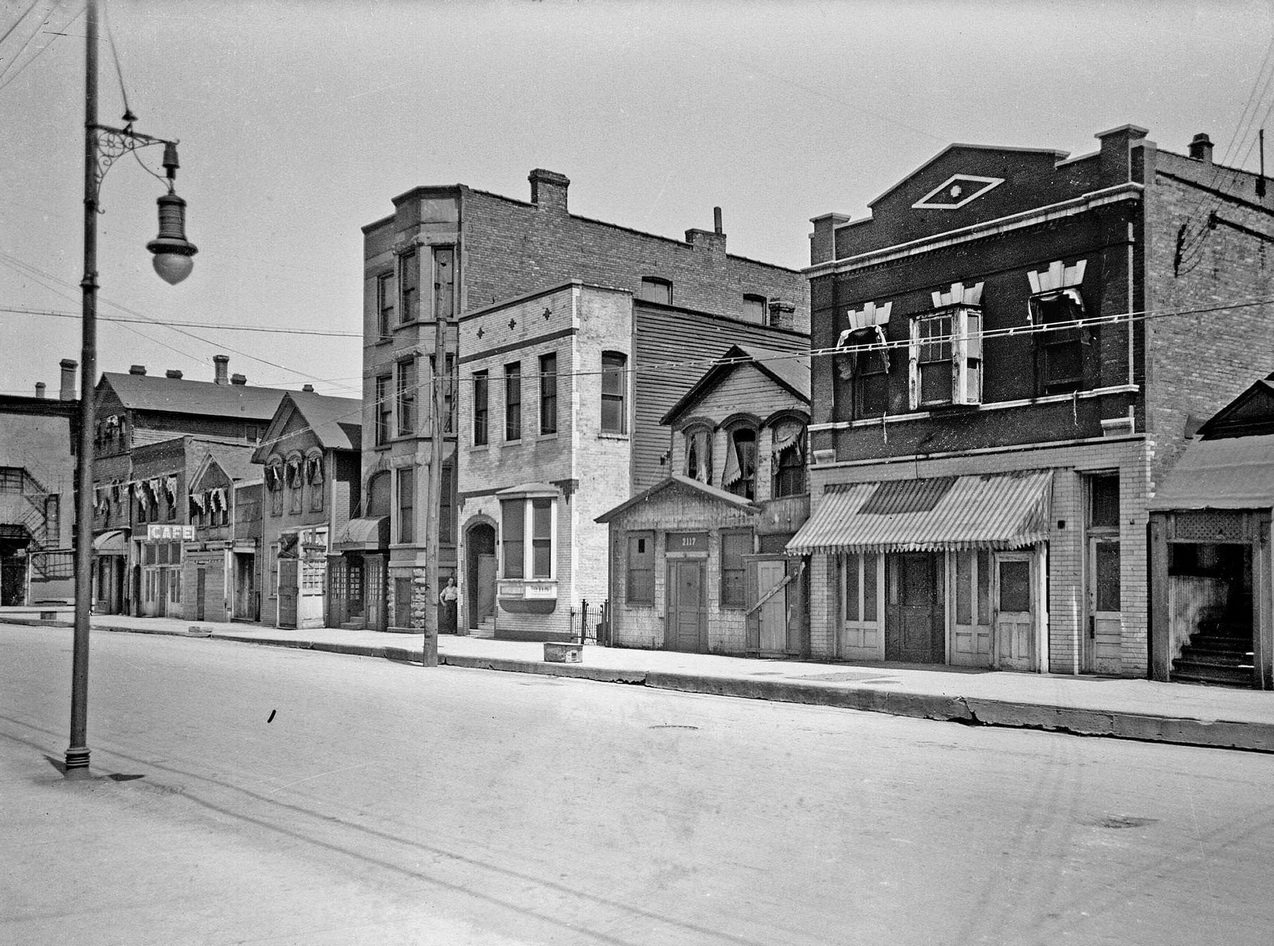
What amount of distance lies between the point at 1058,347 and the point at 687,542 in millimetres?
10119

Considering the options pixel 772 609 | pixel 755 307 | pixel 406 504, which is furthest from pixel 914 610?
pixel 755 307

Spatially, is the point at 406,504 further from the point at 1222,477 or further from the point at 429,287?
the point at 1222,477

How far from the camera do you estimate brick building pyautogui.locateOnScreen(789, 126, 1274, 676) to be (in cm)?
2017

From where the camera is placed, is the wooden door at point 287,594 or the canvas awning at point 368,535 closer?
the canvas awning at point 368,535

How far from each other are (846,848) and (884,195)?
18.4m

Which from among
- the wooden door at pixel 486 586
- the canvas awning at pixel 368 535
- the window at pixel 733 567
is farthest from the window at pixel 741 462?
the canvas awning at pixel 368 535

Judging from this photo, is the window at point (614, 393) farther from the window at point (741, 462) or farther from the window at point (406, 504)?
the window at point (406, 504)

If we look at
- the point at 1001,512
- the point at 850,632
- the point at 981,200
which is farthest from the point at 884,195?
the point at 850,632

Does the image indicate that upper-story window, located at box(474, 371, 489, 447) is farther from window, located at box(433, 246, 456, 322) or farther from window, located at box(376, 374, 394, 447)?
window, located at box(376, 374, 394, 447)

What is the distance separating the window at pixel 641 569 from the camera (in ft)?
96.2

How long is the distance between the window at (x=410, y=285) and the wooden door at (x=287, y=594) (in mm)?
10724

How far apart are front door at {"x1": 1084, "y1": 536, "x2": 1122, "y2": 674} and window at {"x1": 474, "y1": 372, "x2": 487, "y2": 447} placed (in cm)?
1940

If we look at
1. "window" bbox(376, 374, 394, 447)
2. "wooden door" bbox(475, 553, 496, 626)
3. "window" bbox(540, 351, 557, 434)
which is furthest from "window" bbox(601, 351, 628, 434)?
"window" bbox(376, 374, 394, 447)

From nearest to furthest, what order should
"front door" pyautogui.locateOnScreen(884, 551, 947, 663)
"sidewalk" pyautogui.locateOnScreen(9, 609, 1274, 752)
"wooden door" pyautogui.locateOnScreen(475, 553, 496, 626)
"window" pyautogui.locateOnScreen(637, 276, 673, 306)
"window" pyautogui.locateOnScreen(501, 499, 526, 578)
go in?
"sidewalk" pyautogui.locateOnScreen(9, 609, 1274, 752), "front door" pyautogui.locateOnScreen(884, 551, 947, 663), "window" pyautogui.locateOnScreen(501, 499, 526, 578), "wooden door" pyautogui.locateOnScreen(475, 553, 496, 626), "window" pyautogui.locateOnScreen(637, 276, 673, 306)
